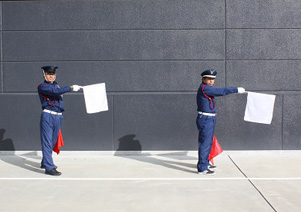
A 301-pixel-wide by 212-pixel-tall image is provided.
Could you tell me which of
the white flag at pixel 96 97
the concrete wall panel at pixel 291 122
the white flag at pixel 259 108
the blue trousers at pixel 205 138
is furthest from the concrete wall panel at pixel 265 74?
the white flag at pixel 96 97

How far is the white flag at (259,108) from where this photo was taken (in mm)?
6984

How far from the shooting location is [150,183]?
6266mm

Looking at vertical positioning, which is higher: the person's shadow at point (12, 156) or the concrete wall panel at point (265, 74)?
the concrete wall panel at point (265, 74)

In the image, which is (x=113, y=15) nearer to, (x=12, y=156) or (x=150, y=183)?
(x=12, y=156)

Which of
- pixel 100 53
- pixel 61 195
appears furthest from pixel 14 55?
pixel 61 195

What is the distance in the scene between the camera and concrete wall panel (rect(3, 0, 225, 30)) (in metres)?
8.61

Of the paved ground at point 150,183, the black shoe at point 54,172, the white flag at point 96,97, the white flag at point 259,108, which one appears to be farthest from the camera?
the white flag at point 96,97

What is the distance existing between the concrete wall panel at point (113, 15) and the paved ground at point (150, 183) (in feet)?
8.83

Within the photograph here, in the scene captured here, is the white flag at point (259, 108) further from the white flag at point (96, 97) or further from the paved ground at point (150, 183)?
the white flag at point (96, 97)

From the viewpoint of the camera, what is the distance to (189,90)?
8.67 metres

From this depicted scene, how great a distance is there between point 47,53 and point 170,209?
5015 mm

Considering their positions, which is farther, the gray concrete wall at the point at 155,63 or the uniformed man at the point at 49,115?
the gray concrete wall at the point at 155,63

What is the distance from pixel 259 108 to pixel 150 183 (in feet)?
7.56

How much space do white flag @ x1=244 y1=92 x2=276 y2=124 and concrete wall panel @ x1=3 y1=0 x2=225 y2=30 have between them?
88.8 inches
